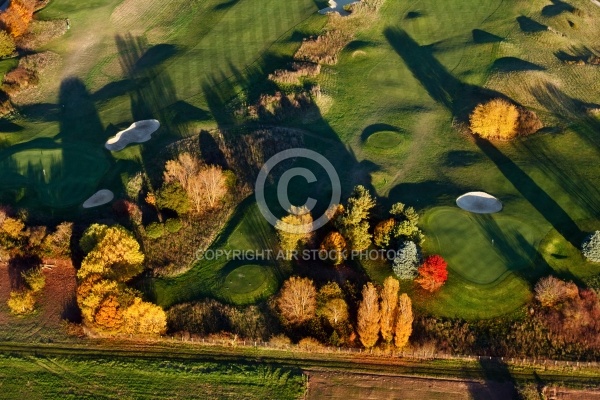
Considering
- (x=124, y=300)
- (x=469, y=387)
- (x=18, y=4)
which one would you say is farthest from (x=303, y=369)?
(x=18, y=4)

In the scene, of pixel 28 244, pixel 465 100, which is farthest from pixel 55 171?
pixel 465 100

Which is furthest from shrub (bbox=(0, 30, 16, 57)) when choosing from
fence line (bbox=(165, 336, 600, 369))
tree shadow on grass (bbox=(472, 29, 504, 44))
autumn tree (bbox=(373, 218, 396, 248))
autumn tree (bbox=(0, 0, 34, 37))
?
tree shadow on grass (bbox=(472, 29, 504, 44))

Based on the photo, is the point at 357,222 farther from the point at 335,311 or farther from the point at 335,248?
the point at 335,311

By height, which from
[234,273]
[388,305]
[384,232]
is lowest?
[234,273]

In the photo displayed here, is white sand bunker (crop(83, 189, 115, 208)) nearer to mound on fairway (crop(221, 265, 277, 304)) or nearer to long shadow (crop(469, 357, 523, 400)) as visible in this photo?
mound on fairway (crop(221, 265, 277, 304))

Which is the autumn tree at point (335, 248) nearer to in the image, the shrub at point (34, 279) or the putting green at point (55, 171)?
the shrub at point (34, 279)

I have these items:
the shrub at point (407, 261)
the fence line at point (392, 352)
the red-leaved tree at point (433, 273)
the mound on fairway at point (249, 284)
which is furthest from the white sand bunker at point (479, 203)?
the mound on fairway at point (249, 284)
